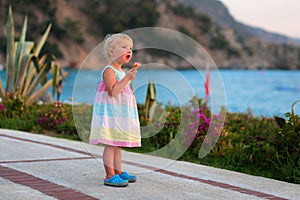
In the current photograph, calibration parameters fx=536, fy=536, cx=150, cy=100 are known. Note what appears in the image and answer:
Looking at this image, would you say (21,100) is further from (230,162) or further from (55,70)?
(230,162)

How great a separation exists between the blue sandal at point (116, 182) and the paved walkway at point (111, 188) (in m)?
0.05

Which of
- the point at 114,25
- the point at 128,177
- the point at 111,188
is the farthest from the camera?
the point at 114,25

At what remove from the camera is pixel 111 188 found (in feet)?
14.6

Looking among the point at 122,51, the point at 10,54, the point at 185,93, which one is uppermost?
the point at 10,54

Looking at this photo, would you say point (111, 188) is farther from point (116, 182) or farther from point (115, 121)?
point (115, 121)

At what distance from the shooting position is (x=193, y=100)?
28.0 feet

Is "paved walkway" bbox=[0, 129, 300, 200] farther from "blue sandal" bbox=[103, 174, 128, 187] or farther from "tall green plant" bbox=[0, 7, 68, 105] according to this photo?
"tall green plant" bbox=[0, 7, 68, 105]

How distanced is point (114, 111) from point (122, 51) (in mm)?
515

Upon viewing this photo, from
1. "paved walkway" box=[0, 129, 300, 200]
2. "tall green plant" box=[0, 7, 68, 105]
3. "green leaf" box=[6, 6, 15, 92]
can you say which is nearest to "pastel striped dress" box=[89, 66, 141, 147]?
"paved walkway" box=[0, 129, 300, 200]

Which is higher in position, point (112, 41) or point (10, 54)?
point (10, 54)

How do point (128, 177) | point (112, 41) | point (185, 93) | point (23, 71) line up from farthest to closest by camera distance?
point (23, 71)
point (185, 93)
point (128, 177)
point (112, 41)

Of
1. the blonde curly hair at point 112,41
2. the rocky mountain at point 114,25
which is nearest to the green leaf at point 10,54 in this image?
the blonde curly hair at point 112,41

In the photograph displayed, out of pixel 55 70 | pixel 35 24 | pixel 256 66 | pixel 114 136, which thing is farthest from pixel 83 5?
pixel 114 136

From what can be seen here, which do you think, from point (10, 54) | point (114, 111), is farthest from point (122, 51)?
point (10, 54)
